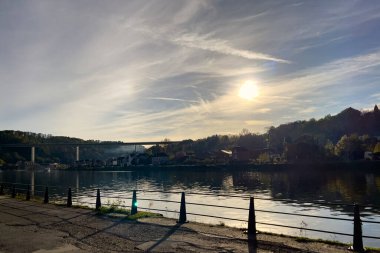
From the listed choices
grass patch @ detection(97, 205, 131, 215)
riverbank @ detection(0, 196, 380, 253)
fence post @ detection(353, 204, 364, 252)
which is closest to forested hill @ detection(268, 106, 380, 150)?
grass patch @ detection(97, 205, 131, 215)

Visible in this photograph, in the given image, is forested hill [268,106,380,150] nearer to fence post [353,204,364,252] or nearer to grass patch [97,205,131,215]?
grass patch [97,205,131,215]

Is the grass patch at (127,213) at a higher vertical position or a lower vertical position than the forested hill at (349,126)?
lower

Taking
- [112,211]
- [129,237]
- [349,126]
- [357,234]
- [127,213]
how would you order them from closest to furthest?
[357,234], [129,237], [127,213], [112,211], [349,126]

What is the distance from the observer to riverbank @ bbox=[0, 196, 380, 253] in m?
11.3

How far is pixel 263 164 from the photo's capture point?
137 m

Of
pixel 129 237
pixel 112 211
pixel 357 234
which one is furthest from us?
pixel 112 211

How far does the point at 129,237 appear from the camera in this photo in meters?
12.9

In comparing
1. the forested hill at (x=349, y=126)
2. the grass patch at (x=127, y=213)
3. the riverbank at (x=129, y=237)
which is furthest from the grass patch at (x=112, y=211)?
the forested hill at (x=349, y=126)

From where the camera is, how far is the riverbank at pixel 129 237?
11328 millimetres

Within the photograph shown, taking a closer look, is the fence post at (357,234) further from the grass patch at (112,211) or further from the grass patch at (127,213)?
the grass patch at (112,211)

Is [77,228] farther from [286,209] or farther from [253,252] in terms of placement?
[286,209]

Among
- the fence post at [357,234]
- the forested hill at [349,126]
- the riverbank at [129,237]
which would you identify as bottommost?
the riverbank at [129,237]

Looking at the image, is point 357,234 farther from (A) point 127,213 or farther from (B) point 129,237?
(A) point 127,213

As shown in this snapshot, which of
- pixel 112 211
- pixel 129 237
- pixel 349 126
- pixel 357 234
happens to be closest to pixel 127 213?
pixel 112 211
